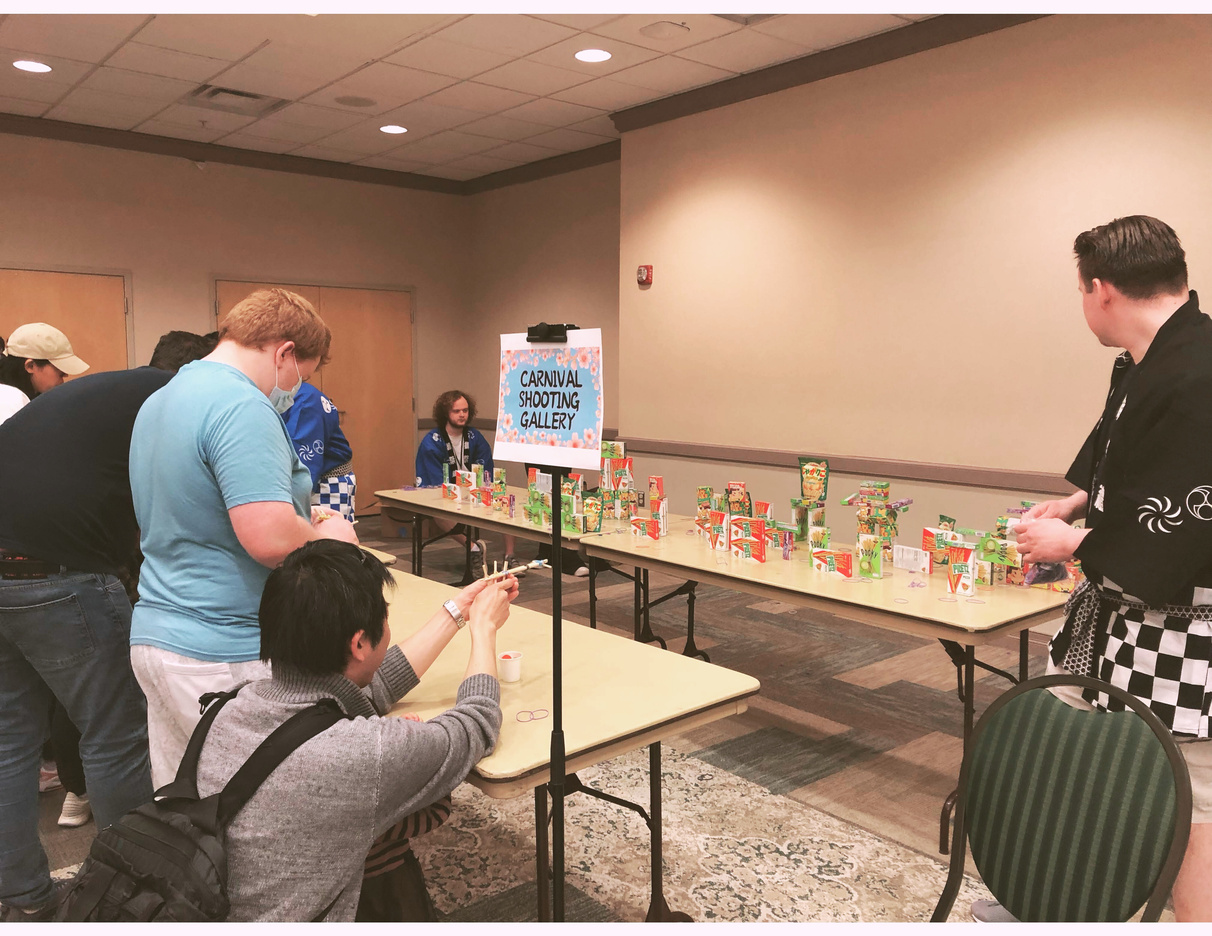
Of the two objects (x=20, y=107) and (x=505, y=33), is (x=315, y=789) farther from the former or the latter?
(x=20, y=107)

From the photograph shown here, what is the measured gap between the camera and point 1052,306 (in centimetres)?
418

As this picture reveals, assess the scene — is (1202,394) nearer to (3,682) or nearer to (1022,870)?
(1022,870)

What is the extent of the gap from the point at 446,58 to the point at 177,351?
3.15 meters

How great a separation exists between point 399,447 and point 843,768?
6.21 meters

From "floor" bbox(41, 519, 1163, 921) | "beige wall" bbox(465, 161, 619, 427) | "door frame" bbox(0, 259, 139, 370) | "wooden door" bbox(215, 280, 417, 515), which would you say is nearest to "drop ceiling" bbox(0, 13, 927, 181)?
"beige wall" bbox(465, 161, 619, 427)

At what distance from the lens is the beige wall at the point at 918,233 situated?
391 cm

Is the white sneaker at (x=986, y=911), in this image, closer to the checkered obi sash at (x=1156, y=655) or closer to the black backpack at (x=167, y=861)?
the checkered obi sash at (x=1156, y=655)

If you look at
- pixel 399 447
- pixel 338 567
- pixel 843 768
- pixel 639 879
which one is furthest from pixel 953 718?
pixel 399 447

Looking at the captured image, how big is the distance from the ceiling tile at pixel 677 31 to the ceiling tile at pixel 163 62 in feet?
7.49

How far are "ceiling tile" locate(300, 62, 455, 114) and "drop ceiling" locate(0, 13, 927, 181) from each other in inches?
0.5

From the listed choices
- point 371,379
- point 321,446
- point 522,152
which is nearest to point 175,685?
point 321,446

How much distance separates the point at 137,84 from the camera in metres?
5.53

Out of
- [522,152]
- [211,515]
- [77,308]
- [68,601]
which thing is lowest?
[68,601]

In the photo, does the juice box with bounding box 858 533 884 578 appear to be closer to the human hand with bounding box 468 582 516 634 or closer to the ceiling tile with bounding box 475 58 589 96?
the human hand with bounding box 468 582 516 634
